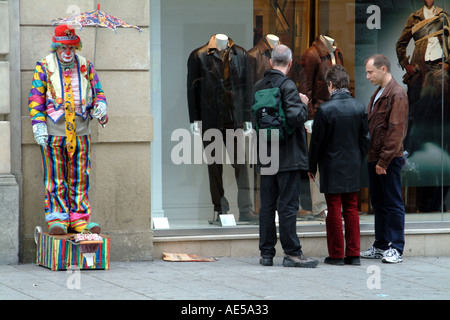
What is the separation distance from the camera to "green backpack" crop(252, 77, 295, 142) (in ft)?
25.2

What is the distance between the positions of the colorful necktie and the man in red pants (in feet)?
7.36

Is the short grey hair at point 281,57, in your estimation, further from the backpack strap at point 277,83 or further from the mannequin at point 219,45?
the mannequin at point 219,45

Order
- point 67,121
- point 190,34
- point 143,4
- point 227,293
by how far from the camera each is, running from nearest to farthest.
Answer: point 227,293
point 67,121
point 143,4
point 190,34

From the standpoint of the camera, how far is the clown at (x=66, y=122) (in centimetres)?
772

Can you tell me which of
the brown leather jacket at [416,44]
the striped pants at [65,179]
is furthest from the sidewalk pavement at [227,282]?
the brown leather jacket at [416,44]

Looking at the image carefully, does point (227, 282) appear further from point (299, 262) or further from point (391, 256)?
point (391, 256)

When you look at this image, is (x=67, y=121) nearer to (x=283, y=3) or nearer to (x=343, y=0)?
(x=283, y=3)

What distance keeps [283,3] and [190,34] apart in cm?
110

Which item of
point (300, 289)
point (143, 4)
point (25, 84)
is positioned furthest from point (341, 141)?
point (25, 84)

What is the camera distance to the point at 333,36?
955 cm

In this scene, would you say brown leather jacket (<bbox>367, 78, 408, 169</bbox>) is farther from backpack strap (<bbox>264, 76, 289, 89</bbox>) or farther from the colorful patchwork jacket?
the colorful patchwork jacket

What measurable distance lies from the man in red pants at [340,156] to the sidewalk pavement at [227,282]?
27 cm

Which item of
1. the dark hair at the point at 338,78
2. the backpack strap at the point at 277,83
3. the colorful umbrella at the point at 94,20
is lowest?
the backpack strap at the point at 277,83
